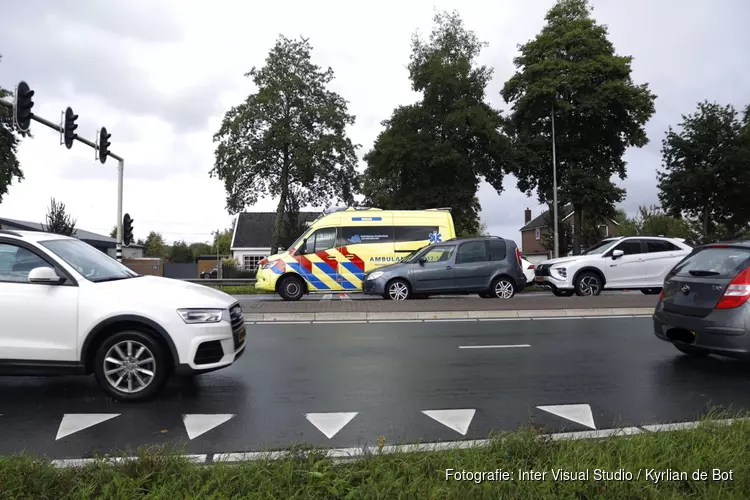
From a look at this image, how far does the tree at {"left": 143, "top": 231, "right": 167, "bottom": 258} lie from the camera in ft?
325

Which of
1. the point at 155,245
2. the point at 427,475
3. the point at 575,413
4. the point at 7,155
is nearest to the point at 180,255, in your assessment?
the point at 155,245

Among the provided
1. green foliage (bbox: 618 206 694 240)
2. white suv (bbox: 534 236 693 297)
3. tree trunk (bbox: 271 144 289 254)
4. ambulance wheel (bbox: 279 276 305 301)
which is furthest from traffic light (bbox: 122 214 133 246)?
green foliage (bbox: 618 206 694 240)

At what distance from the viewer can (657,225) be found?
61.3 metres

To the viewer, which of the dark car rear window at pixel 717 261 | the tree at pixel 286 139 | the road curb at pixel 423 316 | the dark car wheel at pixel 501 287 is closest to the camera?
the dark car rear window at pixel 717 261

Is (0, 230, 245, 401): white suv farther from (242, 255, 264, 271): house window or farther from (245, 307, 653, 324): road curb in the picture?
(242, 255, 264, 271): house window

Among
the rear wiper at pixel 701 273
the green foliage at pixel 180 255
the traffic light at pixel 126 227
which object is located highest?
the green foliage at pixel 180 255

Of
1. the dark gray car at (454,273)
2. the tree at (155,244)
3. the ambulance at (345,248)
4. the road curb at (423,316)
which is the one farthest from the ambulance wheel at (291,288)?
the tree at (155,244)

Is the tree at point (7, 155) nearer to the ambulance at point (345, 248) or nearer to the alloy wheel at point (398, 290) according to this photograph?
the ambulance at point (345, 248)

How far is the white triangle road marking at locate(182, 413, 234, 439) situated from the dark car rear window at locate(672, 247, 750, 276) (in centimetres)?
554

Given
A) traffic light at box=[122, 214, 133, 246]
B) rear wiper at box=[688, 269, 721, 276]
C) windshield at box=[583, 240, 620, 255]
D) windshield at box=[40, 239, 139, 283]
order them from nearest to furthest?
windshield at box=[40, 239, 139, 283] < rear wiper at box=[688, 269, 721, 276] < windshield at box=[583, 240, 620, 255] < traffic light at box=[122, 214, 133, 246]

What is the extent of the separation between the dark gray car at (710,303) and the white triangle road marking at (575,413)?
2.04 m

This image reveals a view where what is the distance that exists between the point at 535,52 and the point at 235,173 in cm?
2137

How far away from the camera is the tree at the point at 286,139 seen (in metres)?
41.8

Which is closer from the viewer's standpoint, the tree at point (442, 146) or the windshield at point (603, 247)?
the windshield at point (603, 247)
